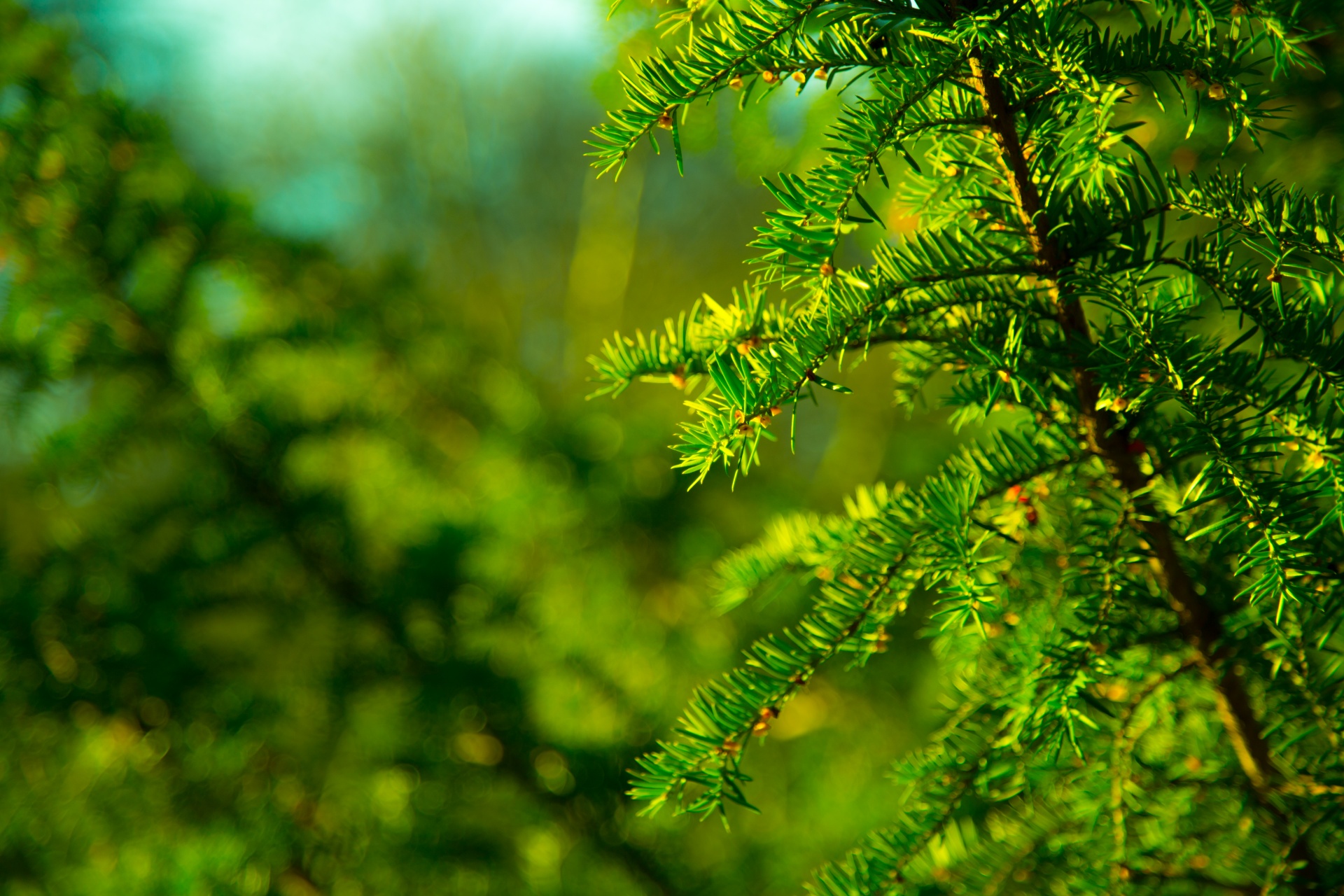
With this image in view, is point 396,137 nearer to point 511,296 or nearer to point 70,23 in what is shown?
point 511,296

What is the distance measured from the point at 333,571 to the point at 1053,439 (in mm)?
756

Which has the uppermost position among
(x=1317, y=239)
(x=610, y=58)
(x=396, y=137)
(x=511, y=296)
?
(x=396, y=137)

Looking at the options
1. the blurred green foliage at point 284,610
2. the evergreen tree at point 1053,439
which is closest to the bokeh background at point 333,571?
the blurred green foliage at point 284,610

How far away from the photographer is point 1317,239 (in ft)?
0.96

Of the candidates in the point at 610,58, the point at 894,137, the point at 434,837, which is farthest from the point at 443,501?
the point at 894,137

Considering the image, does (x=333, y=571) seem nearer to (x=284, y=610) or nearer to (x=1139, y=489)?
(x=284, y=610)

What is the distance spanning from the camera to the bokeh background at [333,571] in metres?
0.78

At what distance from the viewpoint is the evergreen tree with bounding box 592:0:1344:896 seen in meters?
0.29

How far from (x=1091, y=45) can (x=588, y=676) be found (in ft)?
2.77

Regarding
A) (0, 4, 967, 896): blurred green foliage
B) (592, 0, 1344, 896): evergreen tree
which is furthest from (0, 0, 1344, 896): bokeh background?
(592, 0, 1344, 896): evergreen tree

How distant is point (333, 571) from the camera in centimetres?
91

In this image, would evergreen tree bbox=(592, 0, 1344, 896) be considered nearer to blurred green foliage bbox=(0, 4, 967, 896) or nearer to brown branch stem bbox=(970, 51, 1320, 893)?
brown branch stem bbox=(970, 51, 1320, 893)

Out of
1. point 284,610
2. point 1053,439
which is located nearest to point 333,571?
point 284,610

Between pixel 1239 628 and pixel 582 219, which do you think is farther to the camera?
pixel 582 219
